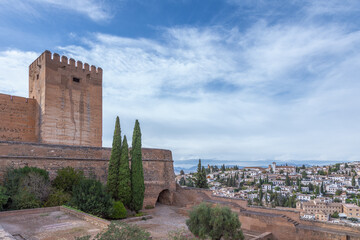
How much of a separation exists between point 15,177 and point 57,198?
186 centimetres

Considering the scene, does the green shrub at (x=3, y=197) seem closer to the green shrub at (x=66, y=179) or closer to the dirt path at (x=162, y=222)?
the green shrub at (x=66, y=179)

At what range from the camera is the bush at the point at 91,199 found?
35.4ft

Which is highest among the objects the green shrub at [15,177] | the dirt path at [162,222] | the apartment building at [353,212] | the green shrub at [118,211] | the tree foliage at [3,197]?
the green shrub at [15,177]

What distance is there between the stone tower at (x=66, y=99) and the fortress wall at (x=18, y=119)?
1.38ft

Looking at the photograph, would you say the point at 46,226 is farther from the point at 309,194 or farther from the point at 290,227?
the point at 309,194

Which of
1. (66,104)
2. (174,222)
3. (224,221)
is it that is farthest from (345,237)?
(66,104)

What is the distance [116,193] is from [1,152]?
5496 mm

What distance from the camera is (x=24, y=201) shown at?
396 inches

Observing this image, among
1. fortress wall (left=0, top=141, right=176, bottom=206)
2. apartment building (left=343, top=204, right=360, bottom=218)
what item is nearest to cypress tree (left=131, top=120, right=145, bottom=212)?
fortress wall (left=0, top=141, right=176, bottom=206)

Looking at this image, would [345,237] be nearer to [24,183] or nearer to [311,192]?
[24,183]

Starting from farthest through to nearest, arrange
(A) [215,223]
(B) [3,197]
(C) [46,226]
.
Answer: (B) [3,197], (A) [215,223], (C) [46,226]

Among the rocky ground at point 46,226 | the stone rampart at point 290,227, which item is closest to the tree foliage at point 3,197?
the rocky ground at point 46,226

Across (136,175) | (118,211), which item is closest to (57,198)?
(118,211)

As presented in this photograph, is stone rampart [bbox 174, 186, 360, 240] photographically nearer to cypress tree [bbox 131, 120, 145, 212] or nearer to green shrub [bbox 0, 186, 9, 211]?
cypress tree [bbox 131, 120, 145, 212]
